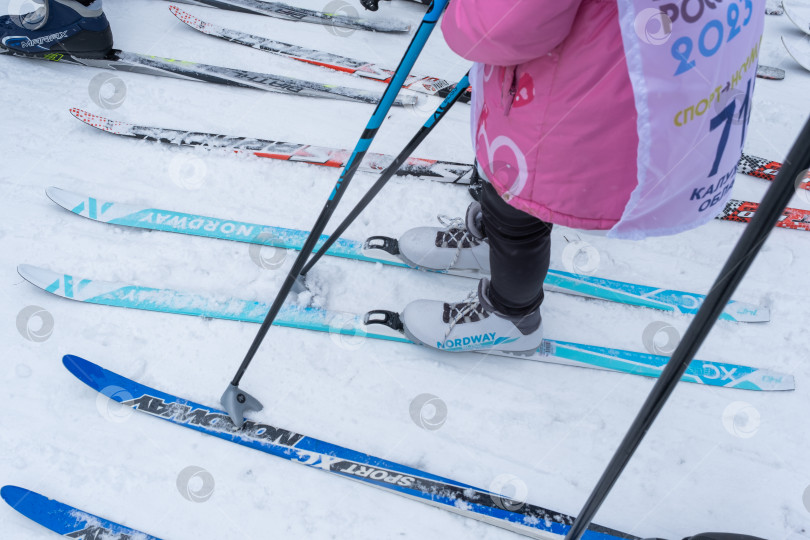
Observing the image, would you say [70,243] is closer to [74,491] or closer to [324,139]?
[74,491]

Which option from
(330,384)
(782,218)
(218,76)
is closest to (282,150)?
(218,76)

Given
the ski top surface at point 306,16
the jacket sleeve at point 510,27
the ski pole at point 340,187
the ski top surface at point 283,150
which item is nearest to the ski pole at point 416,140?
the ski pole at point 340,187

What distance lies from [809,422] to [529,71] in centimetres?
160

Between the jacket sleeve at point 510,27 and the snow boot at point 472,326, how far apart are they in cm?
88

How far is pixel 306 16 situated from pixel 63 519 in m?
2.92

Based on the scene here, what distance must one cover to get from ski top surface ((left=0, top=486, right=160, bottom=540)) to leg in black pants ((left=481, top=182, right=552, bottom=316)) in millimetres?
1152

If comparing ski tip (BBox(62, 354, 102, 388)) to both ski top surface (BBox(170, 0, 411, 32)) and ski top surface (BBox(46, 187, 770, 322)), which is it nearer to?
ski top surface (BBox(46, 187, 770, 322))

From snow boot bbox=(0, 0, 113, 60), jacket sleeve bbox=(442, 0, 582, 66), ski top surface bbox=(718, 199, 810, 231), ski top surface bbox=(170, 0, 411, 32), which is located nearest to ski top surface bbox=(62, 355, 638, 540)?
jacket sleeve bbox=(442, 0, 582, 66)

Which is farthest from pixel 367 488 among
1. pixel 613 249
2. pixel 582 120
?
pixel 613 249

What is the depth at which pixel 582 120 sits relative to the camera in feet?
2.99

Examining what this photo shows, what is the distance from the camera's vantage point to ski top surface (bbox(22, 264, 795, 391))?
1809mm

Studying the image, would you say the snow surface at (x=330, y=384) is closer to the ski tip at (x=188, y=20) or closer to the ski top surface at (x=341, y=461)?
the ski top surface at (x=341, y=461)

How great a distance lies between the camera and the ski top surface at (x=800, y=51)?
317cm

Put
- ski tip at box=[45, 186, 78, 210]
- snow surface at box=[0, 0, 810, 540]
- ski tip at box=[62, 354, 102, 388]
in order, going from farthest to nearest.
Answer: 1. ski tip at box=[45, 186, 78, 210]
2. ski tip at box=[62, 354, 102, 388]
3. snow surface at box=[0, 0, 810, 540]
